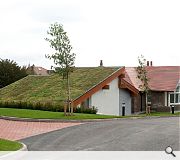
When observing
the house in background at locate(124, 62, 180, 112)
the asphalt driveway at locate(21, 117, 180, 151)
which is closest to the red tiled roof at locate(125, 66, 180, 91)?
the house in background at locate(124, 62, 180, 112)

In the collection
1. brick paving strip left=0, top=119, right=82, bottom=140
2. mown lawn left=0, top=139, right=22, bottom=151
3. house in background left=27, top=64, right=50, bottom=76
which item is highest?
house in background left=27, top=64, right=50, bottom=76

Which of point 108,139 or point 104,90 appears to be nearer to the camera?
point 108,139

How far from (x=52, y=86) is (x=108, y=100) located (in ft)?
17.6

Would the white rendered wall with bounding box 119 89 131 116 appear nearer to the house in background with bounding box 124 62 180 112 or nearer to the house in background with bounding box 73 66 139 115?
the house in background with bounding box 73 66 139 115

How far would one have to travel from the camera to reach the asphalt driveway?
45.6 feet

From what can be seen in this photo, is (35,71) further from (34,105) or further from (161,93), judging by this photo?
(34,105)

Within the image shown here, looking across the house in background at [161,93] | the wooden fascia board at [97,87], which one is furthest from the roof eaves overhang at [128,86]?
the house in background at [161,93]

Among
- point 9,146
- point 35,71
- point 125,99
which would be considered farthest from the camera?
point 35,71

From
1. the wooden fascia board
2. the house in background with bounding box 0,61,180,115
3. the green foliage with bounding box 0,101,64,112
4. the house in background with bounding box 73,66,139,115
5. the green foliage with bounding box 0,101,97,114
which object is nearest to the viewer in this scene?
the green foliage with bounding box 0,101,97,114

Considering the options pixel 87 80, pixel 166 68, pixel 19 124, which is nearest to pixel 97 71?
pixel 87 80

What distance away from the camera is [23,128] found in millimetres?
19516

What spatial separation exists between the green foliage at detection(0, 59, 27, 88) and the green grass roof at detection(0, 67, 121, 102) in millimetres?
5659

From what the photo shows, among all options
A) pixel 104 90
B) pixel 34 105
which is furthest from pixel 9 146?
pixel 104 90

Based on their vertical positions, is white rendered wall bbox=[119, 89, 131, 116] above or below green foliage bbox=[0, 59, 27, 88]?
below
